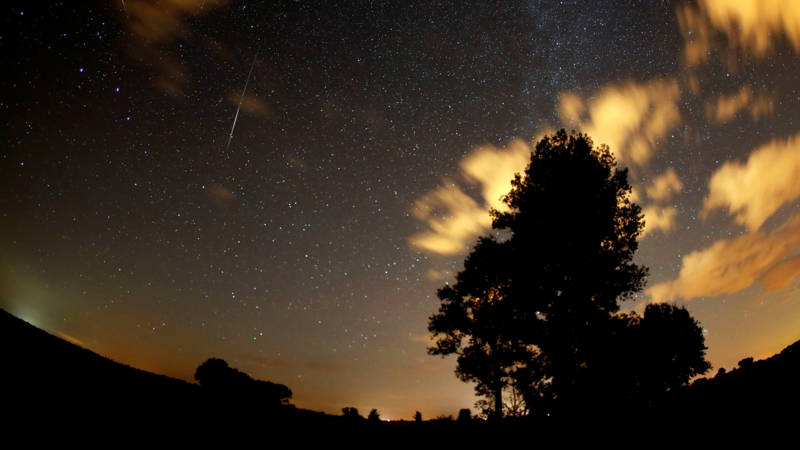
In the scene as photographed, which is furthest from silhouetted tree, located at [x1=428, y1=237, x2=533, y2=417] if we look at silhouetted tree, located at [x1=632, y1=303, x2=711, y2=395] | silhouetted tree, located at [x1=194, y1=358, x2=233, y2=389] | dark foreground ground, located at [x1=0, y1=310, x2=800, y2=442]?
silhouetted tree, located at [x1=194, y1=358, x2=233, y2=389]

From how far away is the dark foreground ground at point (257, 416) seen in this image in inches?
95.2

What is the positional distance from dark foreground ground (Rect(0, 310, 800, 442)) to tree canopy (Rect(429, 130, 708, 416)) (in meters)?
7.73

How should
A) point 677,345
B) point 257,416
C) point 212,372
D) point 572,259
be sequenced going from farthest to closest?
1. point 212,372
2. point 677,345
3. point 572,259
4. point 257,416

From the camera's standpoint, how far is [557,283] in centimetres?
1410

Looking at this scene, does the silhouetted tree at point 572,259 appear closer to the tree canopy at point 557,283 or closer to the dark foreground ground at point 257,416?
the tree canopy at point 557,283

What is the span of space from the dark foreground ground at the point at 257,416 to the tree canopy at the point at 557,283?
773 centimetres

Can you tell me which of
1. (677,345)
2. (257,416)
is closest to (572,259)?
(257,416)

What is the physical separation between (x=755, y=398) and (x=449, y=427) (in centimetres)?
439

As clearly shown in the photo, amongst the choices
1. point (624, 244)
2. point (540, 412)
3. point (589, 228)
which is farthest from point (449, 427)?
point (624, 244)

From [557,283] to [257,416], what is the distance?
43.4 ft

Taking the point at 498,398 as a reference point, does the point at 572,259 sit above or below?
above

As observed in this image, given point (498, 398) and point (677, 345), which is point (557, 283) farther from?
point (677, 345)

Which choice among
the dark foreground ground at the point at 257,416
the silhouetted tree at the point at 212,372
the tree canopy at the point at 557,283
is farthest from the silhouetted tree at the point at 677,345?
the silhouetted tree at the point at 212,372

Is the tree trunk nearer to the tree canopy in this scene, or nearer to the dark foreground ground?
the tree canopy
